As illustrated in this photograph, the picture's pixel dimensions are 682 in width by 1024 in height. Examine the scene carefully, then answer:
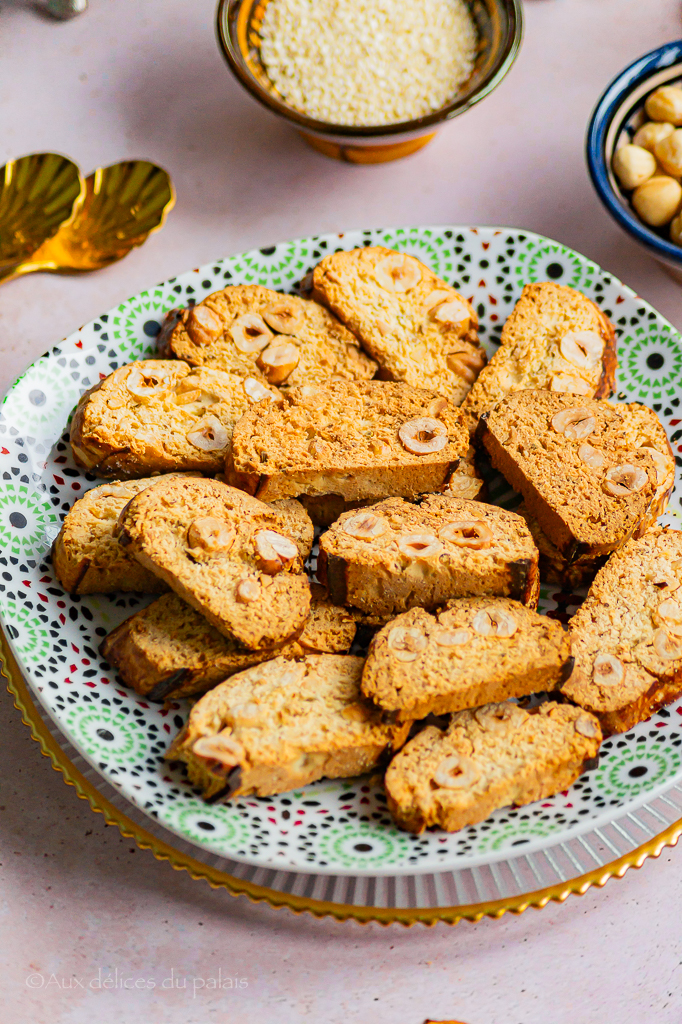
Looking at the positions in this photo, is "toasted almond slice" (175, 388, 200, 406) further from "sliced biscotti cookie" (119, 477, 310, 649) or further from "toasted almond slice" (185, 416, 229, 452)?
"sliced biscotti cookie" (119, 477, 310, 649)

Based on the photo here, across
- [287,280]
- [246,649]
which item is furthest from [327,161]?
[246,649]

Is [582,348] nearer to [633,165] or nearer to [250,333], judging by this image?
[633,165]

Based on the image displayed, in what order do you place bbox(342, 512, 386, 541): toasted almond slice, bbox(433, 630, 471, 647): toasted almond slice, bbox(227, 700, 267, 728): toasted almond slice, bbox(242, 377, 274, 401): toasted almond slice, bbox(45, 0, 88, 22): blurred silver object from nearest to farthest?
1. bbox(227, 700, 267, 728): toasted almond slice
2. bbox(433, 630, 471, 647): toasted almond slice
3. bbox(342, 512, 386, 541): toasted almond slice
4. bbox(242, 377, 274, 401): toasted almond slice
5. bbox(45, 0, 88, 22): blurred silver object

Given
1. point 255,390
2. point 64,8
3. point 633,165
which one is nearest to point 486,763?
point 255,390

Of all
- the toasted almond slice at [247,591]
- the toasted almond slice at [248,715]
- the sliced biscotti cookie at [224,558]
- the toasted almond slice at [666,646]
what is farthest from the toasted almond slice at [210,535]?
the toasted almond slice at [666,646]

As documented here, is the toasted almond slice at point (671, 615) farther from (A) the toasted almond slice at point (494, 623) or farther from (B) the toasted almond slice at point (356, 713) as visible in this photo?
(B) the toasted almond slice at point (356, 713)

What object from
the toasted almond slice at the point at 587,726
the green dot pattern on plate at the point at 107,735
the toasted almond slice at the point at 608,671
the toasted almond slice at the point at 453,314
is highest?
the toasted almond slice at the point at 453,314

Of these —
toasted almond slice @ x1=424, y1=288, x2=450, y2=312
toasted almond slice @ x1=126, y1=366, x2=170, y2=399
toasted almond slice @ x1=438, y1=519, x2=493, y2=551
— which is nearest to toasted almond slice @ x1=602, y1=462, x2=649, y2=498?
toasted almond slice @ x1=438, y1=519, x2=493, y2=551
